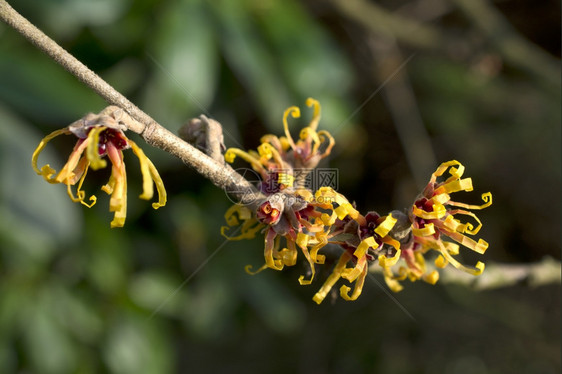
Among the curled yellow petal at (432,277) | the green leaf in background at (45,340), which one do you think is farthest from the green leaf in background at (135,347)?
the curled yellow petal at (432,277)

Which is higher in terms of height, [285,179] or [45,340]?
[285,179]

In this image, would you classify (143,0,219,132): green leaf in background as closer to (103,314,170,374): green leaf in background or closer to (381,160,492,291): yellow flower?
(103,314,170,374): green leaf in background

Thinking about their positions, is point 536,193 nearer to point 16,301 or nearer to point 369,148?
point 369,148

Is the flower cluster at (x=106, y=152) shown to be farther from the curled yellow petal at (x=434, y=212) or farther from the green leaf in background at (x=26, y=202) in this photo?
the green leaf in background at (x=26, y=202)

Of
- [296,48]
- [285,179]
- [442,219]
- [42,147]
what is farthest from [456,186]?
[296,48]

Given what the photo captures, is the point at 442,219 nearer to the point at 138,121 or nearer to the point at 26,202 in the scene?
the point at 138,121

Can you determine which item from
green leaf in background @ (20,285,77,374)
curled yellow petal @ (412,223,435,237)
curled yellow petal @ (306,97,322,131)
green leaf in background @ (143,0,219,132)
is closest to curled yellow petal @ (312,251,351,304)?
curled yellow petal @ (412,223,435,237)
